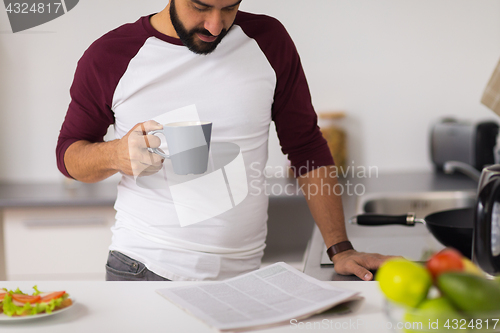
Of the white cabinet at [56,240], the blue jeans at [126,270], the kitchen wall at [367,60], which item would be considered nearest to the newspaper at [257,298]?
the blue jeans at [126,270]

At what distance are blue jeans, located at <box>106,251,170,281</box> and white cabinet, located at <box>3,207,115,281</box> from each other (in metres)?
0.80

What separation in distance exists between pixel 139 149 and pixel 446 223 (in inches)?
29.0

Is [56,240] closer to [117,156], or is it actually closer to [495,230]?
[117,156]

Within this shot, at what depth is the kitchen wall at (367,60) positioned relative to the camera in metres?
2.16

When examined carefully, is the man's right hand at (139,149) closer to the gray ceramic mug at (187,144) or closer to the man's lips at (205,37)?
the gray ceramic mug at (187,144)

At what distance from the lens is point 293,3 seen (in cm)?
218

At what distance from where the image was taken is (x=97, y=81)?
1.08 metres

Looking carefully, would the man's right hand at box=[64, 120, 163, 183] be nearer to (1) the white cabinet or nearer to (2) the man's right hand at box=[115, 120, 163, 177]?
(2) the man's right hand at box=[115, 120, 163, 177]

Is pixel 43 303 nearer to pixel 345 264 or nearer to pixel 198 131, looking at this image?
pixel 198 131

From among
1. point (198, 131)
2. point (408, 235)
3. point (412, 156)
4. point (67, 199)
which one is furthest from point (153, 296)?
point (412, 156)

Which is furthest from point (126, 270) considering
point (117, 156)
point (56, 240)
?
point (56, 240)

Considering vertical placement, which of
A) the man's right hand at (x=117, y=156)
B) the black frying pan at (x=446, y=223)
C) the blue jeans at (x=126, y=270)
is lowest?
the blue jeans at (x=126, y=270)

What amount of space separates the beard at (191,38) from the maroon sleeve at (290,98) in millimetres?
113

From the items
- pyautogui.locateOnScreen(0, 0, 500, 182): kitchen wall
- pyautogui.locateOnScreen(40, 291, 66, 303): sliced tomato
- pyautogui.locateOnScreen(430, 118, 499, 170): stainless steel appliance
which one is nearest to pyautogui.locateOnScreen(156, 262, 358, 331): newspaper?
pyautogui.locateOnScreen(40, 291, 66, 303): sliced tomato
